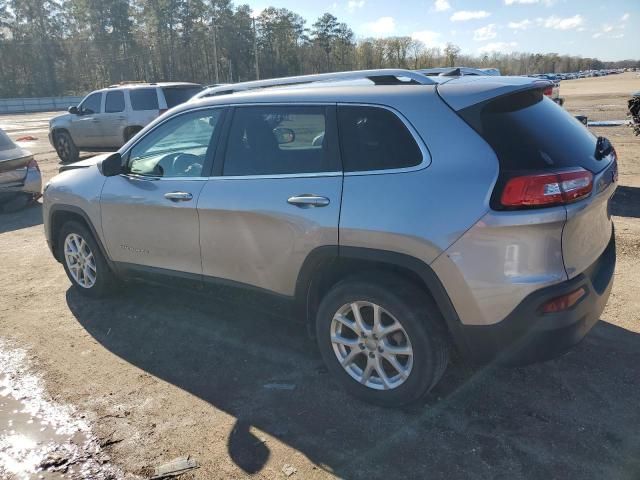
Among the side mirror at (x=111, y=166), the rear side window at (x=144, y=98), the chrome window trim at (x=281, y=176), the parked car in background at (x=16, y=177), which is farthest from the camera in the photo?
the rear side window at (x=144, y=98)

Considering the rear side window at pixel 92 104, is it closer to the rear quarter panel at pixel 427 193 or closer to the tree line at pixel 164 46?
the rear quarter panel at pixel 427 193

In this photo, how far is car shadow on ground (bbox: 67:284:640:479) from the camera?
2.60 meters

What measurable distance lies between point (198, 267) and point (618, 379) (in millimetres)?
2871

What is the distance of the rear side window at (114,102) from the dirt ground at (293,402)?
9.88 metres

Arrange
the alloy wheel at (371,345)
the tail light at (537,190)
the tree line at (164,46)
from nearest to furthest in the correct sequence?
the tail light at (537,190)
the alloy wheel at (371,345)
the tree line at (164,46)

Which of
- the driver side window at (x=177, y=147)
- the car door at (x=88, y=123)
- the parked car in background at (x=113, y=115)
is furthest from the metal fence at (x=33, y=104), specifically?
the driver side window at (x=177, y=147)

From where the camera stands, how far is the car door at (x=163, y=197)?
3738 millimetres

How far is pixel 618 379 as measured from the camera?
3.21 m

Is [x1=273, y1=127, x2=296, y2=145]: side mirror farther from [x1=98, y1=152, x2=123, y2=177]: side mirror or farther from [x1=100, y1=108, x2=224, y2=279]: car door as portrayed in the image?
[x1=98, y1=152, x2=123, y2=177]: side mirror

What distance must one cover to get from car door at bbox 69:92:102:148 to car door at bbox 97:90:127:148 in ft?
0.75

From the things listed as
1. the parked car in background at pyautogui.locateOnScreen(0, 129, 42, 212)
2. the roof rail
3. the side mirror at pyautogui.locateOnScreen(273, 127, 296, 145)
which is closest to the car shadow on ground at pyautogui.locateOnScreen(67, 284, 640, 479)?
the side mirror at pyautogui.locateOnScreen(273, 127, 296, 145)

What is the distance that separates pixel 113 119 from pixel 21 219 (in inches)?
222

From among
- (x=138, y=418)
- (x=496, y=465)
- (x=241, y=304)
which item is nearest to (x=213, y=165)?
(x=241, y=304)

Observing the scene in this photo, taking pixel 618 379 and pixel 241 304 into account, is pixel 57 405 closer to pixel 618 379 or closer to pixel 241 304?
pixel 241 304
